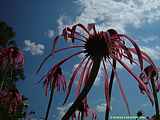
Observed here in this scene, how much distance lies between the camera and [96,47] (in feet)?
12.5

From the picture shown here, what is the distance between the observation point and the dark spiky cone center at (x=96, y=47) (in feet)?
12.1

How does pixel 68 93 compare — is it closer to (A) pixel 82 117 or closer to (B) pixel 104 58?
(B) pixel 104 58

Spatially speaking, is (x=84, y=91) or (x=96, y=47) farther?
(x=96, y=47)

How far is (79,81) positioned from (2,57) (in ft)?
19.9

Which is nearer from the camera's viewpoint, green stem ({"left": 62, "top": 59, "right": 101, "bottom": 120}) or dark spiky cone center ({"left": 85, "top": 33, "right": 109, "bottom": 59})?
green stem ({"left": 62, "top": 59, "right": 101, "bottom": 120})

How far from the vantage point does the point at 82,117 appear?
12094 mm

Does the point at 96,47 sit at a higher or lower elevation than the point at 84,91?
higher

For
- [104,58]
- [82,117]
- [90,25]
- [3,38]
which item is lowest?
[82,117]

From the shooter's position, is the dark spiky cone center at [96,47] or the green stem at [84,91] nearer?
the green stem at [84,91]

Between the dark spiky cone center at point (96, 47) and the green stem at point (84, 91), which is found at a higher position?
the dark spiky cone center at point (96, 47)

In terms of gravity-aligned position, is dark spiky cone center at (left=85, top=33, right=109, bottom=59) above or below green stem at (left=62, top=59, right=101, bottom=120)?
above

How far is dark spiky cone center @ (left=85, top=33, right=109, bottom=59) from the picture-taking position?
3676mm

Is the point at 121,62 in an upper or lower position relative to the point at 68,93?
upper

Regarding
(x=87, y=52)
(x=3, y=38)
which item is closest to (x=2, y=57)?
(x=87, y=52)
